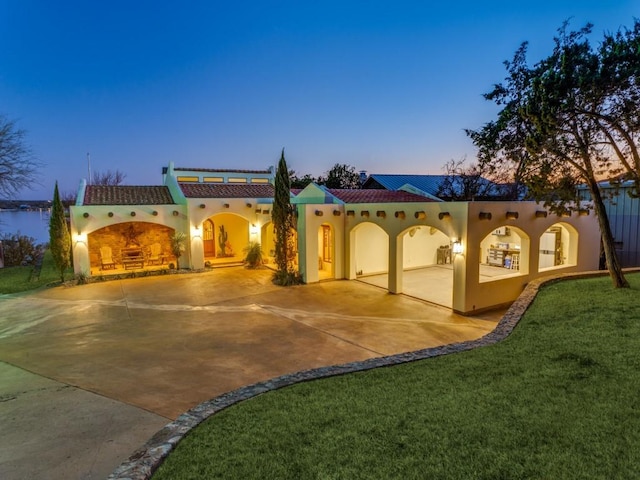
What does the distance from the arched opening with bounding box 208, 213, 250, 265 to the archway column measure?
11.9m

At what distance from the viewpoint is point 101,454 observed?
4.37m

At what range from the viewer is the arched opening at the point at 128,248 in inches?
760

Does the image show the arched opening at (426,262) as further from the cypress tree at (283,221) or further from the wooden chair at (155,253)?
the wooden chair at (155,253)

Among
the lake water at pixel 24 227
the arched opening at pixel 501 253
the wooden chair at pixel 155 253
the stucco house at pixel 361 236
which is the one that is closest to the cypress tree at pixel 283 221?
the stucco house at pixel 361 236

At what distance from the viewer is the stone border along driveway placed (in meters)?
3.51

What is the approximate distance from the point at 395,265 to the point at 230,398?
9.82 m

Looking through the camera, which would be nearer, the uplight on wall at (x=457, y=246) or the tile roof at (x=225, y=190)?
the uplight on wall at (x=457, y=246)

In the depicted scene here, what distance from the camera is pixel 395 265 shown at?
13.9 meters

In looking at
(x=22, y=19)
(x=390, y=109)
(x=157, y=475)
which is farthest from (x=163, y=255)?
(x=157, y=475)

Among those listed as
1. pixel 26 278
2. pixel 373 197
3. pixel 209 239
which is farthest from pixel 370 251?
pixel 26 278

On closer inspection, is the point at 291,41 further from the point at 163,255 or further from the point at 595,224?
the point at 595,224

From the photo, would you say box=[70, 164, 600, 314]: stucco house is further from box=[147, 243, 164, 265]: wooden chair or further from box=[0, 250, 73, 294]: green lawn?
box=[0, 250, 73, 294]: green lawn

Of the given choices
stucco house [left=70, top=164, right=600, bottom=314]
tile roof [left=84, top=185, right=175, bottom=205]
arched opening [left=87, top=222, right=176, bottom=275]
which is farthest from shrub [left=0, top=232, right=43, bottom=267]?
tile roof [left=84, top=185, right=175, bottom=205]

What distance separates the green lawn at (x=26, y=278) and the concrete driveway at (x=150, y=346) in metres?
1.74
